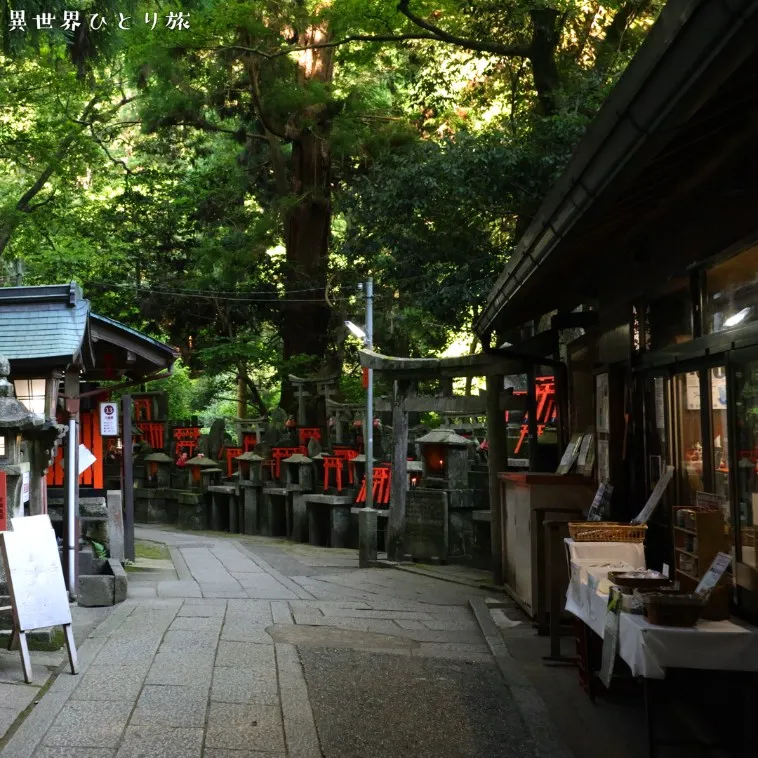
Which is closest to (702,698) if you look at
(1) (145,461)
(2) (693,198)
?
(2) (693,198)

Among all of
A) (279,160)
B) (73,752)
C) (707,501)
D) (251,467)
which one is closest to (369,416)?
(251,467)

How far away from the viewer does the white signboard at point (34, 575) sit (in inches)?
290

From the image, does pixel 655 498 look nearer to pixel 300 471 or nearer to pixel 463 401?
pixel 463 401

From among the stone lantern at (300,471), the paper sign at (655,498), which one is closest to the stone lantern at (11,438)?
the paper sign at (655,498)

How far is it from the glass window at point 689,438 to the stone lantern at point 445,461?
33.4ft

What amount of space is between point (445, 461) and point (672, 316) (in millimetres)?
10421

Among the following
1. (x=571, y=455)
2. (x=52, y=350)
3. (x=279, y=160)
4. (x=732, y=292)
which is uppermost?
(x=279, y=160)

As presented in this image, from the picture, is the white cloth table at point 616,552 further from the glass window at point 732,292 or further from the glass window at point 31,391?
the glass window at point 31,391

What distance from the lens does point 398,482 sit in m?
17.0

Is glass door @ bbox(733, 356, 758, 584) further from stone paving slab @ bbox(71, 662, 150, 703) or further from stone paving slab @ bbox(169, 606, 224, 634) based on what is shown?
stone paving slab @ bbox(169, 606, 224, 634)

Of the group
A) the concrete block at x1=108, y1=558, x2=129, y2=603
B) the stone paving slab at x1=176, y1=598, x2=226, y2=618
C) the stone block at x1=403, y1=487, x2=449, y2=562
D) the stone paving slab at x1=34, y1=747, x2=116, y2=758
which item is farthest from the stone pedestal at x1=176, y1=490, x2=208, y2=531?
the stone paving slab at x1=34, y1=747, x2=116, y2=758

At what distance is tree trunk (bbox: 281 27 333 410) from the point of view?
26.8 m

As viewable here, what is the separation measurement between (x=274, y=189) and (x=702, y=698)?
1024 inches

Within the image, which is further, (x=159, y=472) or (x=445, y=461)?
(x=159, y=472)
